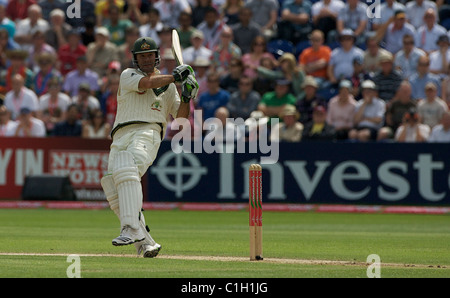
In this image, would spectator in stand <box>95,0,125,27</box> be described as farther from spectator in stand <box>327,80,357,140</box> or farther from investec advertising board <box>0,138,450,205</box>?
spectator in stand <box>327,80,357,140</box>

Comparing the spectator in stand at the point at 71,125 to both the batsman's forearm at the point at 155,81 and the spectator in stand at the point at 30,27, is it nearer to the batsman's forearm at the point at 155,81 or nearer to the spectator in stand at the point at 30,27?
the spectator in stand at the point at 30,27

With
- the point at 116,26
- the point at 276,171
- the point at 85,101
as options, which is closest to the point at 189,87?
the point at 276,171

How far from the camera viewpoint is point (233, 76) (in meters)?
21.5

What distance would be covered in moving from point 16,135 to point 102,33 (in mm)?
3533

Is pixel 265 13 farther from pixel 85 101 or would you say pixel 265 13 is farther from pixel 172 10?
pixel 85 101

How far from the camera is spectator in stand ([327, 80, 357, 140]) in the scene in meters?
Answer: 19.9

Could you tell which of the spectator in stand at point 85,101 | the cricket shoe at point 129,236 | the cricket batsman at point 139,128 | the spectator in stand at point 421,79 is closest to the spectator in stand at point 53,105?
the spectator in stand at point 85,101

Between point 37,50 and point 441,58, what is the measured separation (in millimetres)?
9540

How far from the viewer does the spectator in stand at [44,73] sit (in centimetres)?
2270

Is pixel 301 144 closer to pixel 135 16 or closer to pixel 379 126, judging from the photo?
pixel 379 126

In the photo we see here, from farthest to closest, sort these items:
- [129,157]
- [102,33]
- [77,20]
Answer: [77,20] → [102,33] → [129,157]

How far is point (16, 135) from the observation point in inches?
826

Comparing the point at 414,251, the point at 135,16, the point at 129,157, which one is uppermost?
the point at 135,16
